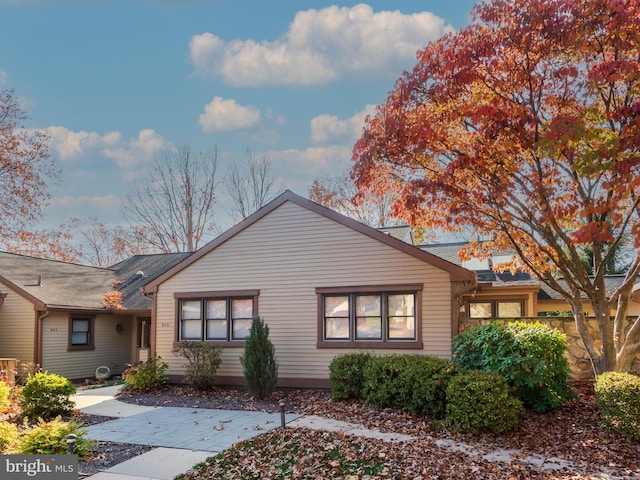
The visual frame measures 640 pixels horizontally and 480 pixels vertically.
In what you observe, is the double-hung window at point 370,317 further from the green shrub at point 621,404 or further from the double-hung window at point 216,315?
the green shrub at point 621,404

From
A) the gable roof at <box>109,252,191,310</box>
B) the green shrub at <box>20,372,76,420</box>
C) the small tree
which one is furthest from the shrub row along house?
the green shrub at <box>20,372,76,420</box>

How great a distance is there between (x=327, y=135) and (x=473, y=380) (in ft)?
58.4

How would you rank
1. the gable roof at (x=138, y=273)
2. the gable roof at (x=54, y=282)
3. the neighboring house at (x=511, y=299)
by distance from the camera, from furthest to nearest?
the gable roof at (x=138, y=273) < the gable roof at (x=54, y=282) < the neighboring house at (x=511, y=299)

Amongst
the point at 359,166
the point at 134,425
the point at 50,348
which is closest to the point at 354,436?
the point at 134,425

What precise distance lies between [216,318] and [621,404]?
386 inches

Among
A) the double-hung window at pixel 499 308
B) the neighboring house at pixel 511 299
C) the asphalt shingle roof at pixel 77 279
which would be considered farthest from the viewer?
the asphalt shingle roof at pixel 77 279

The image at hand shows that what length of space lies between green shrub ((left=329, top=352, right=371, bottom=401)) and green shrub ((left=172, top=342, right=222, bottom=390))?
3.70 m

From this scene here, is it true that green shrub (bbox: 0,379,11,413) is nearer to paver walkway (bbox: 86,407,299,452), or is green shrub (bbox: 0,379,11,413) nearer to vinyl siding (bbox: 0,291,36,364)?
paver walkway (bbox: 86,407,299,452)

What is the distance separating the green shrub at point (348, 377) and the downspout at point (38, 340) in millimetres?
10256

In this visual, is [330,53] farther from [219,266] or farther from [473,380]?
[473,380]

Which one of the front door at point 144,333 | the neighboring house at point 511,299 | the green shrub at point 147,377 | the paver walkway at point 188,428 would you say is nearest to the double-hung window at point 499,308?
the neighboring house at point 511,299

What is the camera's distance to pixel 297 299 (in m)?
13.2

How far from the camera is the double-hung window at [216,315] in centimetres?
1375

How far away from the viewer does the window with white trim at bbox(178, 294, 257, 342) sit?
1377 centimetres
